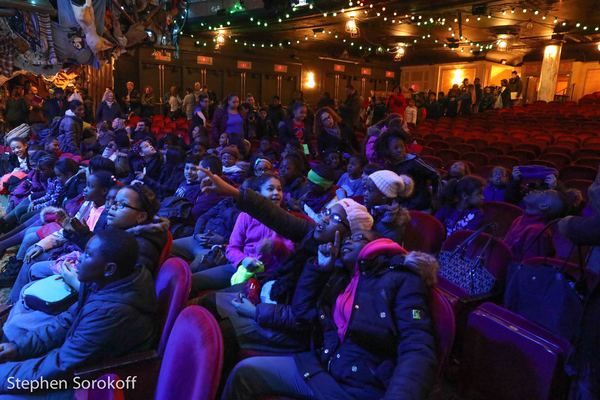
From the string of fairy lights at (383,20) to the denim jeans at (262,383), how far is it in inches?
353

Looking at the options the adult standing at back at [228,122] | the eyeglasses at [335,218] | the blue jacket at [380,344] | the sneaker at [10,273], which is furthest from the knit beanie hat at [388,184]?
the adult standing at back at [228,122]

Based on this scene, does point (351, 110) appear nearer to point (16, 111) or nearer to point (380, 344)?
point (380, 344)

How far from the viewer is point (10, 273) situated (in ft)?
10.8

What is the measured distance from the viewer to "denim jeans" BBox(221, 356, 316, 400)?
165 centimetres

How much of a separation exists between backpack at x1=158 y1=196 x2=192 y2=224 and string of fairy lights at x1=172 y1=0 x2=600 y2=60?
287 inches

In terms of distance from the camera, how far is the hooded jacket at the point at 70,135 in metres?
6.36

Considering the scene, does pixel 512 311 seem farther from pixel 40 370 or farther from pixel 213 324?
pixel 40 370

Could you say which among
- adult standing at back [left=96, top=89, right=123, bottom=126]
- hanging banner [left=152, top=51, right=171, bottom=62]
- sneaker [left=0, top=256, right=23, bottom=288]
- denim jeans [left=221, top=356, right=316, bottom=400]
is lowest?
sneaker [left=0, top=256, right=23, bottom=288]

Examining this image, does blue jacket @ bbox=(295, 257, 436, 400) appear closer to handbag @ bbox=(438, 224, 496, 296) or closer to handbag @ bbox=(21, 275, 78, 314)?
handbag @ bbox=(438, 224, 496, 296)

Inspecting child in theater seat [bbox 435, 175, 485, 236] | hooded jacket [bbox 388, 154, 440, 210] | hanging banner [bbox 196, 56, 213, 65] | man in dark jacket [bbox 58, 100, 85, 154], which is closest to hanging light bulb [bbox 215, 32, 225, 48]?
hanging banner [bbox 196, 56, 213, 65]

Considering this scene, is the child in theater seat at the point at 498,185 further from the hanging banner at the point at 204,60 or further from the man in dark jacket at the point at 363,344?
the hanging banner at the point at 204,60

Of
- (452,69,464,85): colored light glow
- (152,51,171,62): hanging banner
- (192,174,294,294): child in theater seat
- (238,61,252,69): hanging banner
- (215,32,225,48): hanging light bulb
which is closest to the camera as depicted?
(192,174,294,294): child in theater seat

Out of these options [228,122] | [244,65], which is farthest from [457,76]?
[228,122]

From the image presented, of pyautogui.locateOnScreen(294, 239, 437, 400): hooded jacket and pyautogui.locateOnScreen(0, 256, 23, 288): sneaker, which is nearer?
pyautogui.locateOnScreen(294, 239, 437, 400): hooded jacket
